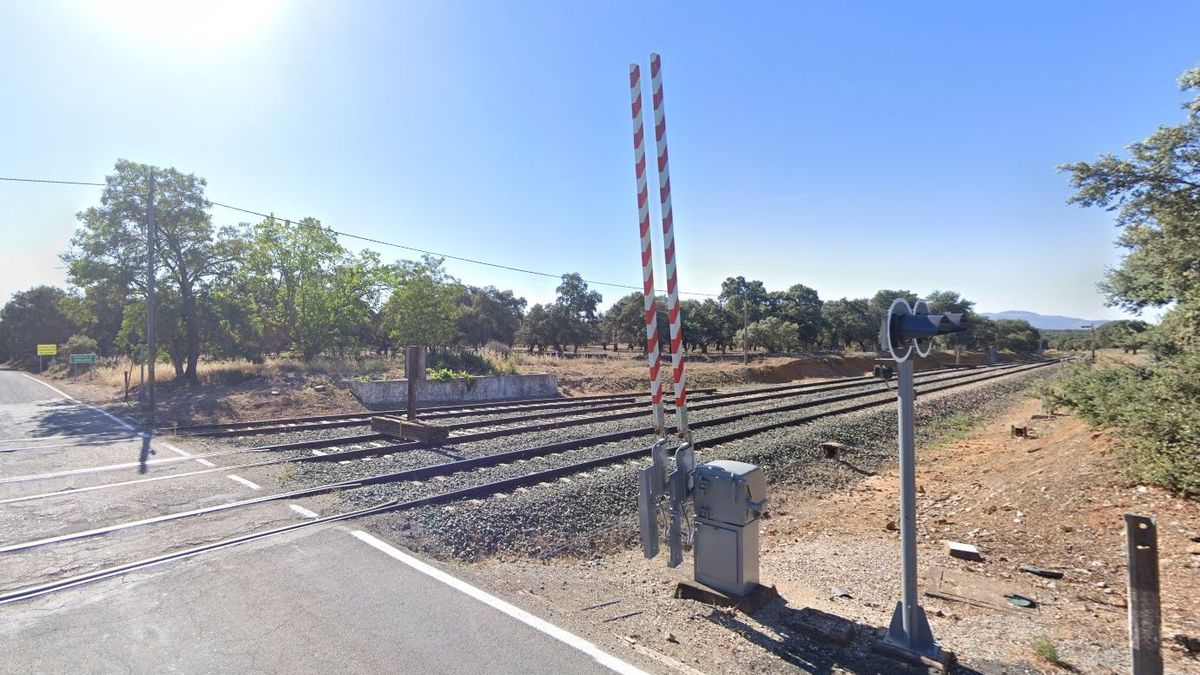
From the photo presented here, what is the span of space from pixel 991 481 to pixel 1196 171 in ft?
17.1

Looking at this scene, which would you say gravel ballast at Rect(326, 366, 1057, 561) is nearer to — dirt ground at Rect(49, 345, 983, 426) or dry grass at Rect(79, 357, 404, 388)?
dirt ground at Rect(49, 345, 983, 426)

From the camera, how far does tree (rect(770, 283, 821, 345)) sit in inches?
2341

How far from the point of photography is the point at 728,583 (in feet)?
13.6

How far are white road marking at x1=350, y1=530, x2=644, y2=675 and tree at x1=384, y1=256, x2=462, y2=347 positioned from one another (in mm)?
26382

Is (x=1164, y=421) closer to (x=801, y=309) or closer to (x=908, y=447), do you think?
(x=908, y=447)

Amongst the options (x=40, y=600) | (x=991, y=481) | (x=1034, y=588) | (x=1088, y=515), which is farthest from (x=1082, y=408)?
(x=40, y=600)

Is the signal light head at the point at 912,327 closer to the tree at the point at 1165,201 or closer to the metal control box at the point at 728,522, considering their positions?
the metal control box at the point at 728,522

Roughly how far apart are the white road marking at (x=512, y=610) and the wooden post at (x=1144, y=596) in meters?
2.51

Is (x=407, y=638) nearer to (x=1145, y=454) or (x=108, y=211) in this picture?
(x=1145, y=454)

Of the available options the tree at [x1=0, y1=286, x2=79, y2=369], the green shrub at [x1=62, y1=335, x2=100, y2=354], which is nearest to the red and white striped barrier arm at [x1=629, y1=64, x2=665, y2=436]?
→ the green shrub at [x1=62, y1=335, x2=100, y2=354]

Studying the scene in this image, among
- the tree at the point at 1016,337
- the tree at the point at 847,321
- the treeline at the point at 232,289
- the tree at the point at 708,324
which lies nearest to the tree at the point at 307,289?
the treeline at the point at 232,289

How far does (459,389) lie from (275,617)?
19.0 metres

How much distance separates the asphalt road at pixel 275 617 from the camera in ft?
11.2

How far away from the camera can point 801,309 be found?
60.5 meters
